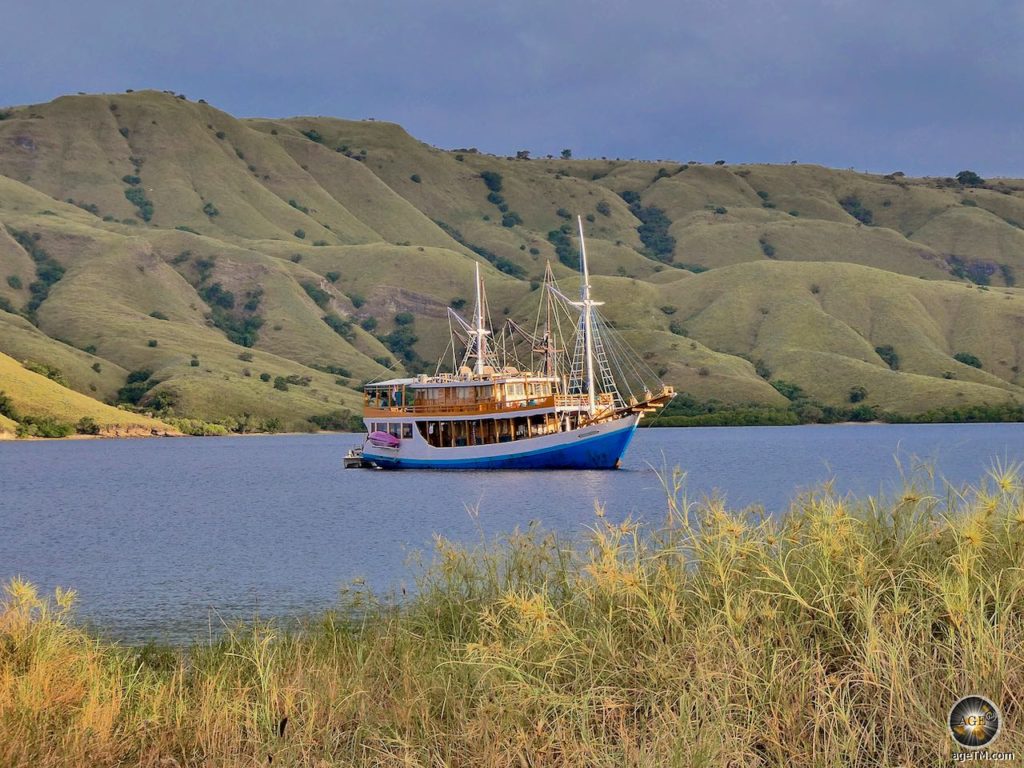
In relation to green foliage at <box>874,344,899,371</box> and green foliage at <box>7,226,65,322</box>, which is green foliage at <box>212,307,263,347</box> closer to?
green foliage at <box>7,226,65,322</box>

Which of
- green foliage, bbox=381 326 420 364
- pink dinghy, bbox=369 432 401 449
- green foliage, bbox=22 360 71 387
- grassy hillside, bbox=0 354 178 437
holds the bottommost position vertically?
pink dinghy, bbox=369 432 401 449

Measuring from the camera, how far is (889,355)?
543ft

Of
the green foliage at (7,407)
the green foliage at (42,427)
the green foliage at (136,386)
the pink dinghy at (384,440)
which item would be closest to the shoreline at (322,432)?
the green foliage at (42,427)

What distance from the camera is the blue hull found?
70.1 metres

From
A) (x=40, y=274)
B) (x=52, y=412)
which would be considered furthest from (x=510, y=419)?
(x=40, y=274)

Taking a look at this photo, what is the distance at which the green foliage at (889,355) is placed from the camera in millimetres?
163875

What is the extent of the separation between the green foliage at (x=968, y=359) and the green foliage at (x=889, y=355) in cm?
884

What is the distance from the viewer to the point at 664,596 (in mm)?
9328

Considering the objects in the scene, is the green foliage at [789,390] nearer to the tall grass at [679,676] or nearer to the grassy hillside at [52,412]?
the grassy hillside at [52,412]

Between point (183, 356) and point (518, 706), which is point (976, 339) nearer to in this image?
point (183, 356)

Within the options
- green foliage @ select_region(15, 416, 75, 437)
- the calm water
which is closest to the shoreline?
green foliage @ select_region(15, 416, 75, 437)

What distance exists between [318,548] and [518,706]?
28.0 metres

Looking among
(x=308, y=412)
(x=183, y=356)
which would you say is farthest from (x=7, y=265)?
(x=308, y=412)

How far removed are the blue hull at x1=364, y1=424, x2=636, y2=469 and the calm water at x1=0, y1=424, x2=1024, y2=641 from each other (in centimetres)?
213
